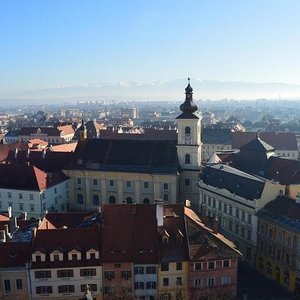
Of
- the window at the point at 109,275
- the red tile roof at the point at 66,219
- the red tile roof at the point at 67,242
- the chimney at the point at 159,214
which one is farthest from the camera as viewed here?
the red tile roof at the point at 66,219

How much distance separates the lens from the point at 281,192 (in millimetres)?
66562

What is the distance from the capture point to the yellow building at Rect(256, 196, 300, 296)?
189ft

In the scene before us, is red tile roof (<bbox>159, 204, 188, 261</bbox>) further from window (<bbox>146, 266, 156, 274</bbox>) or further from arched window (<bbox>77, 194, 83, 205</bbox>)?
arched window (<bbox>77, 194, 83, 205</bbox>)

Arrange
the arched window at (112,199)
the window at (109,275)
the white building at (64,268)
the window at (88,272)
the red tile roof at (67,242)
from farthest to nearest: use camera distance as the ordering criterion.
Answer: the arched window at (112,199) → the window at (109,275) → the window at (88,272) → the red tile roof at (67,242) → the white building at (64,268)

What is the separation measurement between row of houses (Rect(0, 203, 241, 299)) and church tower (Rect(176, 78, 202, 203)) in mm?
35521

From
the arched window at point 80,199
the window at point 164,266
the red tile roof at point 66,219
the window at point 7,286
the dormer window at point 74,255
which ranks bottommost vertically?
the arched window at point 80,199

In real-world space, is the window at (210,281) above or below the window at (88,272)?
below

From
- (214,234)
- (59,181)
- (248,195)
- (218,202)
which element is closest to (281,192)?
(248,195)

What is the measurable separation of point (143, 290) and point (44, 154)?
54.4 metres

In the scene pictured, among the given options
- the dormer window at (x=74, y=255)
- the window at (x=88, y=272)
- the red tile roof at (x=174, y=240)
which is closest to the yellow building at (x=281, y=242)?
the red tile roof at (x=174, y=240)

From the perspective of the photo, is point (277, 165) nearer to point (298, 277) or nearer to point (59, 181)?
point (298, 277)

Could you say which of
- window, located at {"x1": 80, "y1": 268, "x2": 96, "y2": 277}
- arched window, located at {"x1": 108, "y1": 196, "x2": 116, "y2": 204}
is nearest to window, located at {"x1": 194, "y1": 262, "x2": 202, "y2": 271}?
window, located at {"x1": 80, "y1": 268, "x2": 96, "y2": 277}

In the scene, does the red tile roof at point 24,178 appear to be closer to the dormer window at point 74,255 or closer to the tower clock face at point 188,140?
the tower clock face at point 188,140

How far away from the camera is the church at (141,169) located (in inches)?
3450
